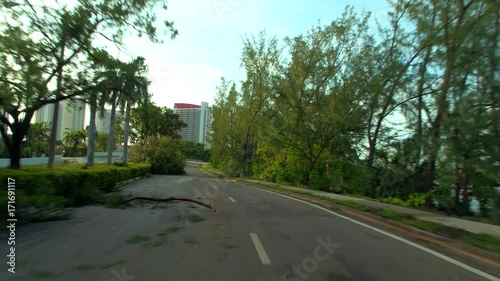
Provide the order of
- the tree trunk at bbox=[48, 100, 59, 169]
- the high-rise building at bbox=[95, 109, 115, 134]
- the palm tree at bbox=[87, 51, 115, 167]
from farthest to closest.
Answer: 1. the high-rise building at bbox=[95, 109, 115, 134]
2. the tree trunk at bbox=[48, 100, 59, 169]
3. the palm tree at bbox=[87, 51, 115, 167]

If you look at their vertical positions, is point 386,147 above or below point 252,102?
below

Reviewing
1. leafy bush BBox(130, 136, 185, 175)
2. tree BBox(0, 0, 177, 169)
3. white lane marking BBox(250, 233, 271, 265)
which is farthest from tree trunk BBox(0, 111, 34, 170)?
leafy bush BBox(130, 136, 185, 175)

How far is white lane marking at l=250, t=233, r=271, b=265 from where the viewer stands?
7.15 m

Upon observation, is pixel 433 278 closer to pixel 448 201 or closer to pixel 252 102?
pixel 448 201

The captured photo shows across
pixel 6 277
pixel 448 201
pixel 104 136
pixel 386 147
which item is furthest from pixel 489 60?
pixel 104 136

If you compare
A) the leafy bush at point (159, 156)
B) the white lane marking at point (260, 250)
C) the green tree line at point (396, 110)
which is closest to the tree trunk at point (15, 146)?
the white lane marking at point (260, 250)

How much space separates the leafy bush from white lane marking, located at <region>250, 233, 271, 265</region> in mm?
42359

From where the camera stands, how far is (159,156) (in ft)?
167

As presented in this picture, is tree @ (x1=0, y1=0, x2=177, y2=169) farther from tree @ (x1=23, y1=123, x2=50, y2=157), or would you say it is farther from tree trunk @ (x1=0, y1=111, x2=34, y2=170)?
tree @ (x1=23, y1=123, x2=50, y2=157)

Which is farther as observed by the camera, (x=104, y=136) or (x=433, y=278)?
(x=104, y=136)

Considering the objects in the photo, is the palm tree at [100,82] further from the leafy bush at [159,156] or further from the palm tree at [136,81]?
the leafy bush at [159,156]

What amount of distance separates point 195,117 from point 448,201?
89856 mm

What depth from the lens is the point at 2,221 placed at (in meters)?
8.85

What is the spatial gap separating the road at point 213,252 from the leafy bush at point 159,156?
39.7 meters
